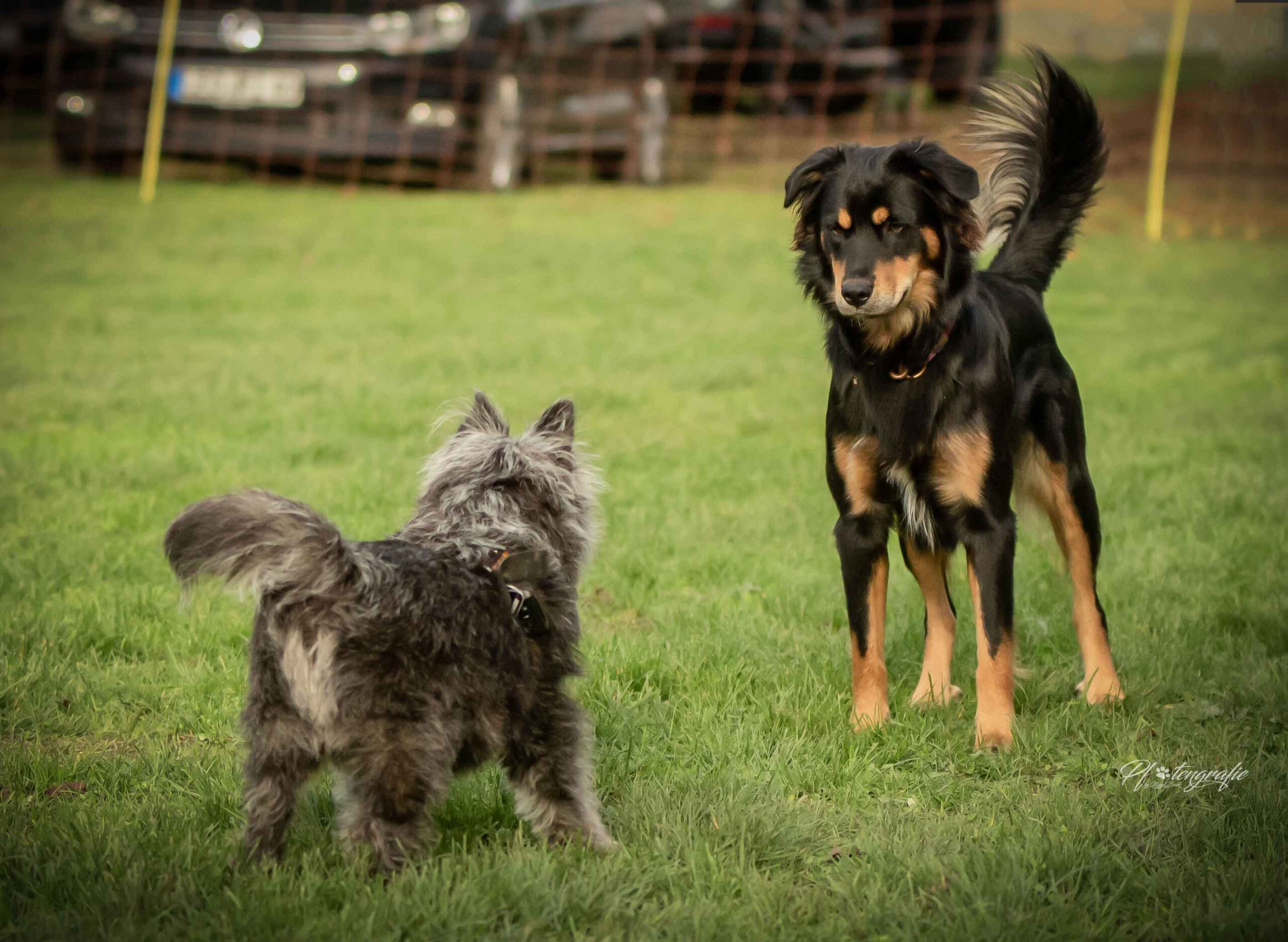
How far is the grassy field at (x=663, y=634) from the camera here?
3.02 metres

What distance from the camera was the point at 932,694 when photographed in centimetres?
437

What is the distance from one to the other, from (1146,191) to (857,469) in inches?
572

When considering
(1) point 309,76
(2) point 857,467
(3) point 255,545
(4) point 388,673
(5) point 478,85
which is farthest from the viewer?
(5) point 478,85

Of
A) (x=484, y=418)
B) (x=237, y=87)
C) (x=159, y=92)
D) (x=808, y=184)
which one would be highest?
(x=237, y=87)

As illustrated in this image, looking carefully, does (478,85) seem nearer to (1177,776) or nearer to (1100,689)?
(1100,689)

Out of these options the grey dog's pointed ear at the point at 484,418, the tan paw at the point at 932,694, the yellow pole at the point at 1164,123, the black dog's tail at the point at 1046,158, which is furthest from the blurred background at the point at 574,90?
the tan paw at the point at 932,694

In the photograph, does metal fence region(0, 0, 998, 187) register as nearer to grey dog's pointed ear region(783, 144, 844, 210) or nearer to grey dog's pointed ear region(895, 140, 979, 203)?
grey dog's pointed ear region(783, 144, 844, 210)

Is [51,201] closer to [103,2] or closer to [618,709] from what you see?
[103,2]

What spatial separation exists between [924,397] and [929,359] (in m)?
0.12

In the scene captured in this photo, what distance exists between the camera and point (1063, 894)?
10.00 feet

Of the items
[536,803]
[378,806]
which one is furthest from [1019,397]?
[378,806]

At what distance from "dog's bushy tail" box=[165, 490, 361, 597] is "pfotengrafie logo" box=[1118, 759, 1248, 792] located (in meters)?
2.41

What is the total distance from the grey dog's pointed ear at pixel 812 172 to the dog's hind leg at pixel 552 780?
1820mm

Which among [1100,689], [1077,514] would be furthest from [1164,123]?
[1100,689]
